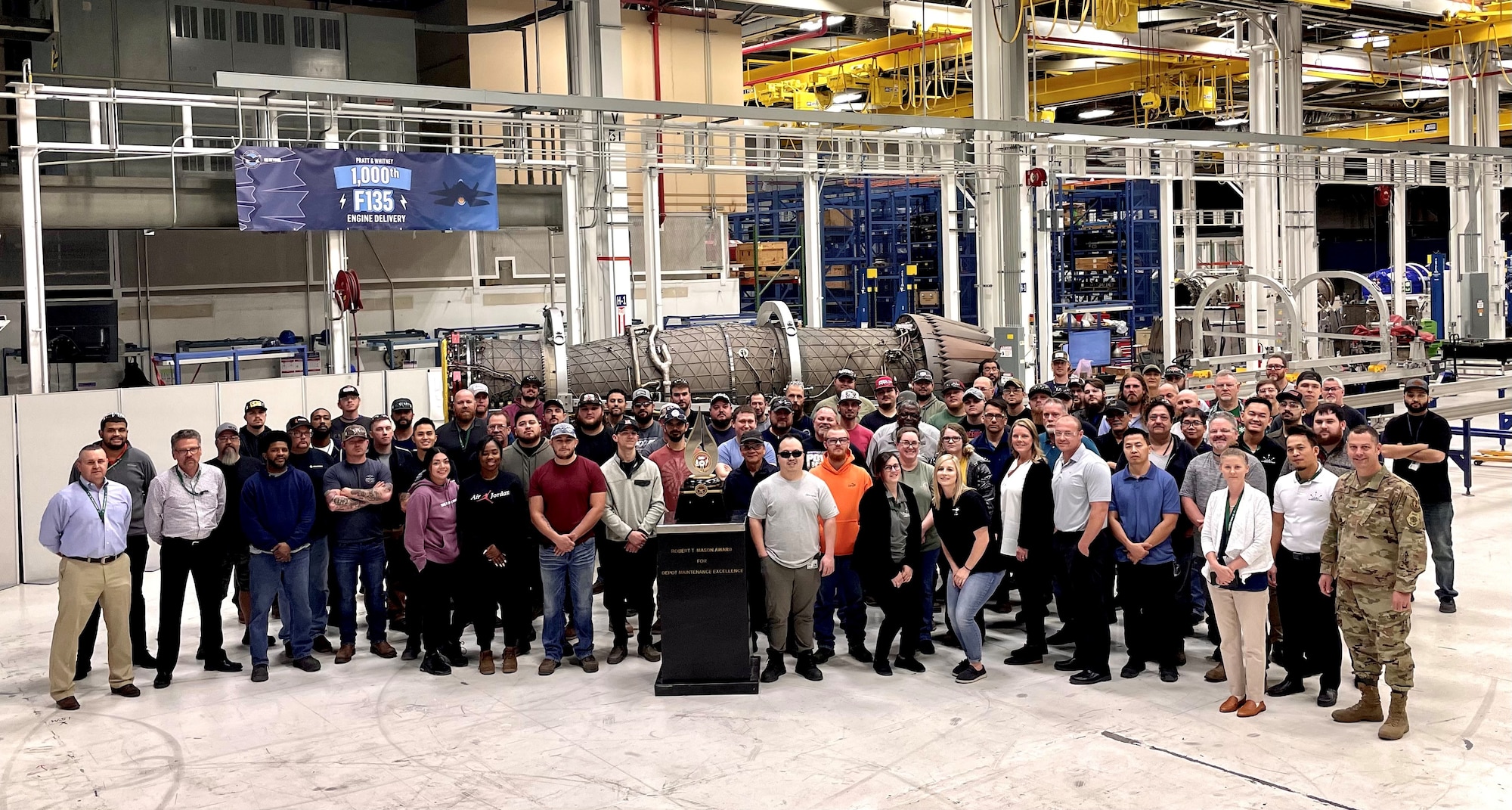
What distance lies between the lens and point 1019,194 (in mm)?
17797

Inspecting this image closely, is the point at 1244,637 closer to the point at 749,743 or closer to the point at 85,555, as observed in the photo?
the point at 749,743

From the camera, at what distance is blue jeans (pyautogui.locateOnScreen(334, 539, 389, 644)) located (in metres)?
8.90

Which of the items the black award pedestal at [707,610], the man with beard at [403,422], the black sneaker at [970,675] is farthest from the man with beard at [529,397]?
the black sneaker at [970,675]

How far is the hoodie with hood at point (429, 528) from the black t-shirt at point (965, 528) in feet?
10.4

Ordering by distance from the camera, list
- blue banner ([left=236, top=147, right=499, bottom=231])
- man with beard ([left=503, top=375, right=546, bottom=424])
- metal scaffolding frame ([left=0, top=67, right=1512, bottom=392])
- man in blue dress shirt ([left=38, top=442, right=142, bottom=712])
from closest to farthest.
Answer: man in blue dress shirt ([left=38, top=442, right=142, bottom=712]) < man with beard ([left=503, top=375, right=546, bottom=424]) < metal scaffolding frame ([left=0, top=67, right=1512, bottom=392]) < blue banner ([left=236, top=147, right=499, bottom=231])

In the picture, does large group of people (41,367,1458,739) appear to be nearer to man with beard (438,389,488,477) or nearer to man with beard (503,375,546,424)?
man with beard (438,389,488,477)

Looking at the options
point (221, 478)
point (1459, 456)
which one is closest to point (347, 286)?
point (221, 478)

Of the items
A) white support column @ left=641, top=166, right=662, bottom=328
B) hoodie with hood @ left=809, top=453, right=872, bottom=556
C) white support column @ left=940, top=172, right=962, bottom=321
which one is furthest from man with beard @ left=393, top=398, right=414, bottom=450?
white support column @ left=940, top=172, right=962, bottom=321

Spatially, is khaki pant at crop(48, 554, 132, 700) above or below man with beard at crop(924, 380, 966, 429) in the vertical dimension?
below

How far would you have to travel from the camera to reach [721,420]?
996cm

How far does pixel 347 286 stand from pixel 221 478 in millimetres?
4715

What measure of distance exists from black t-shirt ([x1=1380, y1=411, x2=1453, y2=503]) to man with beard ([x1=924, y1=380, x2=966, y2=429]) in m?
3.14

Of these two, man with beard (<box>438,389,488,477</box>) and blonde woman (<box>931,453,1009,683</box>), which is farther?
man with beard (<box>438,389,488,477</box>)

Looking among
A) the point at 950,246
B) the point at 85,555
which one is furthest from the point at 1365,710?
the point at 950,246
